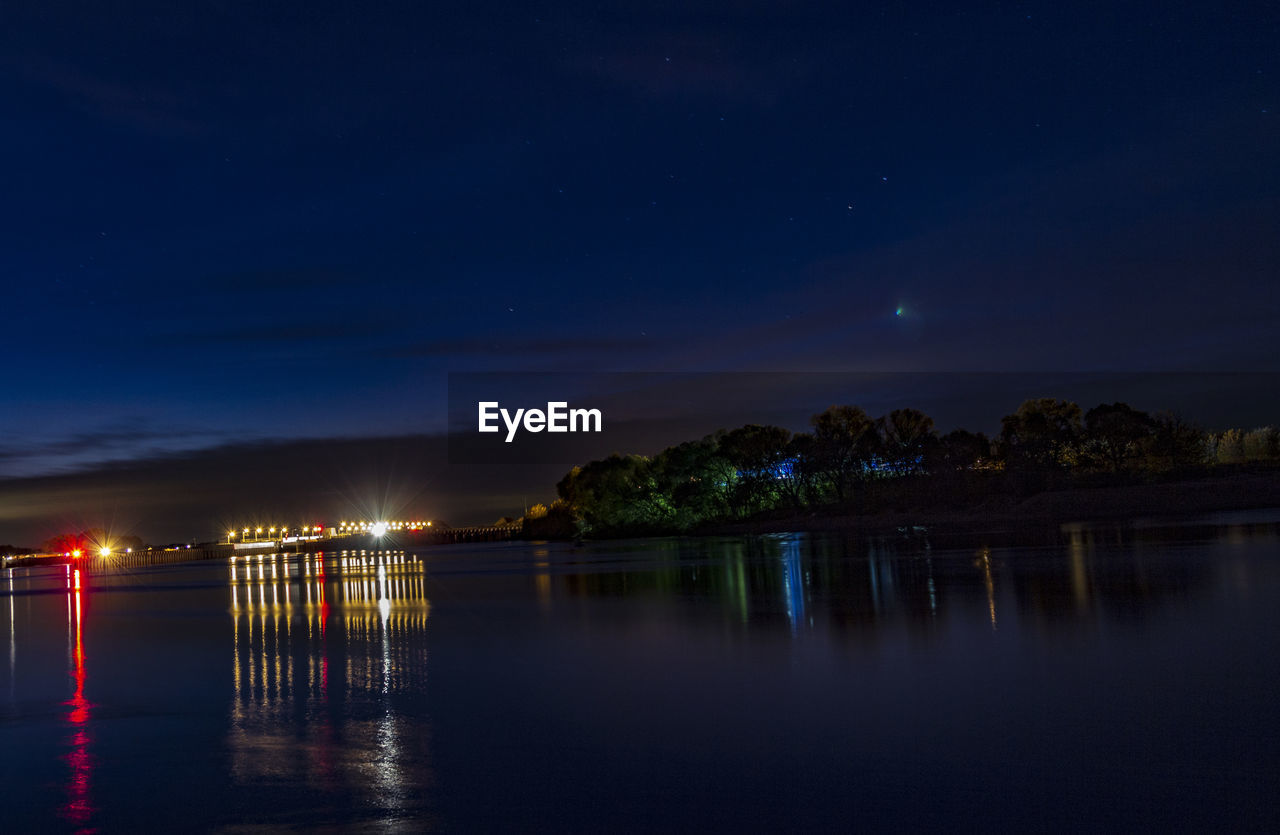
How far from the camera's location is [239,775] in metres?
9.32

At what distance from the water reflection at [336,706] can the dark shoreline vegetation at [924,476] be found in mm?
48967

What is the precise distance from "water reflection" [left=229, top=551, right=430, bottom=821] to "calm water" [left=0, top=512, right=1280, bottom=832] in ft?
0.18

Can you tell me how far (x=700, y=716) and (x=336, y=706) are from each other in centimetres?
493

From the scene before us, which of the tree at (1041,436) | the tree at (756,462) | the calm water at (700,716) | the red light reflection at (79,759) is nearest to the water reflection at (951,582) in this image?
the calm water at (700,716)

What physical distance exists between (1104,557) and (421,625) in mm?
19272

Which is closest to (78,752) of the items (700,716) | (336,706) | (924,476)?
(336,706)

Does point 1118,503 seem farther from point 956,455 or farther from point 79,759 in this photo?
point 79,759

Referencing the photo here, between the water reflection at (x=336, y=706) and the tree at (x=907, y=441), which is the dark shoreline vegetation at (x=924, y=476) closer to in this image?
the tree at (x=907, y=441)

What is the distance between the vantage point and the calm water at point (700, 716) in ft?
25.3

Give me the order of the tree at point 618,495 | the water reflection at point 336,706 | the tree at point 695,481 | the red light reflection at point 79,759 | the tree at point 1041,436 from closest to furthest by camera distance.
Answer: the red light reflection at point 79,759
the water reflection at point 336,706
the tree at point 1041,436
the tree at point 695,481
the tree at point 618,495

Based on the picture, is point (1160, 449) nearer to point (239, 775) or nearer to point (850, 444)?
point (850, 444)

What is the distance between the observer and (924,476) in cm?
10025

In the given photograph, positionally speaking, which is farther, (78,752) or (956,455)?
(956,455)

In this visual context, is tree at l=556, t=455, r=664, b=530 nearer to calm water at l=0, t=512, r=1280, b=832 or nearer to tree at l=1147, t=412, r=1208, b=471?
tree at l=1147, t=412, r=1208, b=471
